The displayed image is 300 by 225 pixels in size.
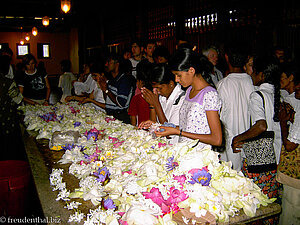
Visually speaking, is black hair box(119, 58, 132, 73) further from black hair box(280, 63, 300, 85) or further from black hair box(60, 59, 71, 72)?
black hair box(60, 59, 71, 72)

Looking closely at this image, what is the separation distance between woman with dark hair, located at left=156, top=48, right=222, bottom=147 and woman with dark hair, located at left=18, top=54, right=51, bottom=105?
4066 millimetres

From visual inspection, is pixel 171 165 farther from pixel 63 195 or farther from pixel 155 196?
pixel 63 195

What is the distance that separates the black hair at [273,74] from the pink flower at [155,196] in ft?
5.78

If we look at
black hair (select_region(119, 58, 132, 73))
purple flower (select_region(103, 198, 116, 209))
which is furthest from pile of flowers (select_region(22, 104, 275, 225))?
black hair (select_region(119, 58, 132, 73))

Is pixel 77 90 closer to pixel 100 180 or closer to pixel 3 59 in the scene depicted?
pixel 3 59

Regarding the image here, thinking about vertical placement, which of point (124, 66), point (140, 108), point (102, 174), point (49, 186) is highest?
point (124, 66)

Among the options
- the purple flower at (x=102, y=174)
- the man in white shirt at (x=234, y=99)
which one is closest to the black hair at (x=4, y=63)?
the man in white shirt at (x=234, y=99)

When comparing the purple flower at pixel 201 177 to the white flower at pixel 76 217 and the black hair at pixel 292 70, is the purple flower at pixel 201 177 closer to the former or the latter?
the white flower at pixel 76 217

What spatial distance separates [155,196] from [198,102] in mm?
1125

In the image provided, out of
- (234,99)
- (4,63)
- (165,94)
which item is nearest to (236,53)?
(234,99)

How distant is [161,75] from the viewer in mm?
2852

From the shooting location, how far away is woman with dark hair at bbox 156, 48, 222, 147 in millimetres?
2191

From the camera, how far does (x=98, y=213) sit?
1.33m

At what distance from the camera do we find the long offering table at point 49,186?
1390 mm
